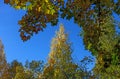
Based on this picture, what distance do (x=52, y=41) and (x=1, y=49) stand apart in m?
11.2

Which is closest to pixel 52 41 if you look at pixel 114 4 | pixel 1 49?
pixel 1 49

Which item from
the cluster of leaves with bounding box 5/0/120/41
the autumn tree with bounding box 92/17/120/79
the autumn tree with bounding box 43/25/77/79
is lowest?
the cluster of leaves with bounding box 5/0/120/41

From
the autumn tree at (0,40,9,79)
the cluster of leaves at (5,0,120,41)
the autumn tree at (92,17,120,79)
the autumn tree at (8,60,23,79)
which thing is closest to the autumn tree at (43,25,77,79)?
the autumn tree at (8,60,23,79)

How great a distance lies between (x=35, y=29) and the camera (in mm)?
14055

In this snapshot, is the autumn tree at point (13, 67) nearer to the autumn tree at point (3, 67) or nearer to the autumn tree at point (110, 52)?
the autumn tree at point (3, 67)

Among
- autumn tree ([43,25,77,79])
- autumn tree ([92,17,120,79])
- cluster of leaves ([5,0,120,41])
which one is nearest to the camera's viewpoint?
cluster of leaves ([5,0,120,41])

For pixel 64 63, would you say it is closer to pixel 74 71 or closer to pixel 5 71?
pixel 74 71

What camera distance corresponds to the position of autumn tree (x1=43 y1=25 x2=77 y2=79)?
45.6 metres

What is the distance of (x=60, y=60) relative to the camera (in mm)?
57219

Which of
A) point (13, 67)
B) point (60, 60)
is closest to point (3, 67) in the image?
point (13, 67)

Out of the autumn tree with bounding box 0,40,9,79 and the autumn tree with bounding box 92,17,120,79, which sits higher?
the autumn tree with bounding box 0,40,9,79

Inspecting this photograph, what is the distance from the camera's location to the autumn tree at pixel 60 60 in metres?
45.6

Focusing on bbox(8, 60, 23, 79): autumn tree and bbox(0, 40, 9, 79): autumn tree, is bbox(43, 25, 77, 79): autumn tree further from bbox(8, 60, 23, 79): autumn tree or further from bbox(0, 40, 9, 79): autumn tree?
bbox(0, 40, 9, 79): autumn tree

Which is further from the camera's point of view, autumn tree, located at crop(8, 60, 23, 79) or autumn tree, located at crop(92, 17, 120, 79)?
autumn tree, located at crop(8, 60, 23, 79)
